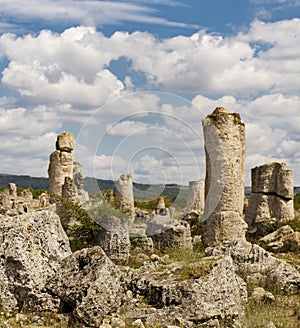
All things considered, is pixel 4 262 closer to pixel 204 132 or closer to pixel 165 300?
pixel 165 300

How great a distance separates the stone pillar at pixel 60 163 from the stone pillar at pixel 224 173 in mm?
13186

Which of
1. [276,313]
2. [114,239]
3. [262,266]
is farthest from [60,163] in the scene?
[276,313]

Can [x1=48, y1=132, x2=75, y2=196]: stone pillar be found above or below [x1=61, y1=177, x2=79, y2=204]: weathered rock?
above

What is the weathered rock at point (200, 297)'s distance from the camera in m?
7.74

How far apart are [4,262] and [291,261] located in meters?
8.25

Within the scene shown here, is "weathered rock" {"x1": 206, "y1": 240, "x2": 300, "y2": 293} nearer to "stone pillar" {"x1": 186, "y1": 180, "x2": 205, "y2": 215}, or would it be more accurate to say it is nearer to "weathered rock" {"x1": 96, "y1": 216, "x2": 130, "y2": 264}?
"weathered rock" {"x1": 96, "y1": 216, "x2": 130, "y2": 264}

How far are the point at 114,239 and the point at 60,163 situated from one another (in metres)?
13.8

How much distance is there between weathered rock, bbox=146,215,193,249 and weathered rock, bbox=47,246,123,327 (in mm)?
7603

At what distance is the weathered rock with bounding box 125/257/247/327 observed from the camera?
7.74 m

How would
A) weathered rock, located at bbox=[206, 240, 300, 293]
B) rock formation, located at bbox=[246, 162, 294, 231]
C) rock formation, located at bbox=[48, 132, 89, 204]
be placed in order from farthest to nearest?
rock formation, located at bbox=[48, 132, 89, 204], rock formation, located at bbox=[246, 162, 294, 231], weathered rock, located at bbox=[206, 240, 300, 293]

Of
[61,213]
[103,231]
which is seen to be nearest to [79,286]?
[103,231]

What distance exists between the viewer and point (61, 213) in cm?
1788

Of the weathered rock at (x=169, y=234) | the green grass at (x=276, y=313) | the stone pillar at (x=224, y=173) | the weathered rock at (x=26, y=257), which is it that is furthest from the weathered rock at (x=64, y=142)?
the green grass at (x=276, y=313)

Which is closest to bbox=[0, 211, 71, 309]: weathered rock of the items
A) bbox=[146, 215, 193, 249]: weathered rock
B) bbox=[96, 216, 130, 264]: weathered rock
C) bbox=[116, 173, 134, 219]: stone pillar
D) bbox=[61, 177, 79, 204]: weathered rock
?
bbox=[96, 216, 130, 264]: weathered rock
